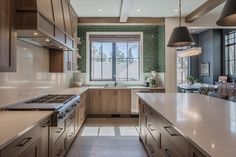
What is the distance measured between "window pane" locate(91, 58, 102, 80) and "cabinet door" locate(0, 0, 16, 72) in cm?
574

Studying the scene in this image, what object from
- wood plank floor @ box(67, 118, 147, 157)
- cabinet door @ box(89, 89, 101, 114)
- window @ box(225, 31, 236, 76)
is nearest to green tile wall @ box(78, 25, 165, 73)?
cabinet door @ box(89, 89, 101, 114)

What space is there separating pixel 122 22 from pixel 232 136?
6165 millimetres

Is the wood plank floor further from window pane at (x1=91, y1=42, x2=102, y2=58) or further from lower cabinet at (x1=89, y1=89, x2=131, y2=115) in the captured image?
window pane at (x1=91, y1=42, x2=102, y2=58)

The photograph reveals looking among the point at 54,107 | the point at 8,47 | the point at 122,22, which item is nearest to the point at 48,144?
the point at 54,107

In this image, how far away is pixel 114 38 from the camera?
8.02m

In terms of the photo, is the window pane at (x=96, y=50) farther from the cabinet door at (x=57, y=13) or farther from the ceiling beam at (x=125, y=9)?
the cabinet door at (x=57, y=13)

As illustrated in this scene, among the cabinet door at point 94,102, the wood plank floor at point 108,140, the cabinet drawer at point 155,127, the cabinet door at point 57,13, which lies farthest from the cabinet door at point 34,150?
the cabinet door at point 94,102

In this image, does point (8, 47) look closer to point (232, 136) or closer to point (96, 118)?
point (232, 136)

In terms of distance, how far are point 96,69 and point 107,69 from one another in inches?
14.6

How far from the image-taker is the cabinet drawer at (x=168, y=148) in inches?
75.9

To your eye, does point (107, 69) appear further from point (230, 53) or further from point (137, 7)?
point (230, 53)

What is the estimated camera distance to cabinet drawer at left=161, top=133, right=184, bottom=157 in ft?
6.33

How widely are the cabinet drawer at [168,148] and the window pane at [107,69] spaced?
18.9ft

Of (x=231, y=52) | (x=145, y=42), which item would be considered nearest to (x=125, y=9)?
(x=145, y=42)
